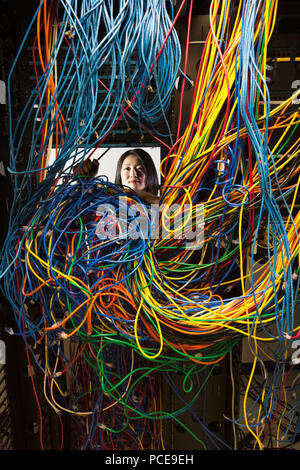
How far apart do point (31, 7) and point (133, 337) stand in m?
1.00

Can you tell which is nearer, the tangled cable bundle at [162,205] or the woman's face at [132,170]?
the tangled cable bundle at [162,205]

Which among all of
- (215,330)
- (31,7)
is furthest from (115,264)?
(31,7)

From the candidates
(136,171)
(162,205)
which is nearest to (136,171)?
(136,171)

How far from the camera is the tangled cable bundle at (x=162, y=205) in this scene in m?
0.72

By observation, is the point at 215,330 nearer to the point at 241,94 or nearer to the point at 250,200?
the point at 250,200

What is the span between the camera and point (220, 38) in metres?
0.75

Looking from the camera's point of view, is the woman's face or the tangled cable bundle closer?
the tangled cable bundle

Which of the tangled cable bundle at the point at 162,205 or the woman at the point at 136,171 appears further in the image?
the woman at the point at 136,171

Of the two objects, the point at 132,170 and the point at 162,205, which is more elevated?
the point at 132,170

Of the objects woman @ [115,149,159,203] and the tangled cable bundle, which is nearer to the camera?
the tangled cable bundle

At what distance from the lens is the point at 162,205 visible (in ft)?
2.72

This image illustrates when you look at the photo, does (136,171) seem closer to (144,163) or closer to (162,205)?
(144,163)

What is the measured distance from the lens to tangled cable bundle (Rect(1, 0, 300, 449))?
2.37 feet

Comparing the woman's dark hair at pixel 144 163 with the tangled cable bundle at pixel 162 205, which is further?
the woman's dark hair at pixel 144 163
